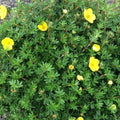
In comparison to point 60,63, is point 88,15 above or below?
above

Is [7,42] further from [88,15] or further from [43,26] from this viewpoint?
[88,15]

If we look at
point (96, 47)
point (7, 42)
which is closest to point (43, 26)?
point (7, 42)

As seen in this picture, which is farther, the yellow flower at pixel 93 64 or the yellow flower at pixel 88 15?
the yellow flower at pixel 88 15

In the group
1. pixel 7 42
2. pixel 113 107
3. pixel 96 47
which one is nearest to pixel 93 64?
pixel 96 47

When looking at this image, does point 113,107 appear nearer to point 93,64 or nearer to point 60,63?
point 93,64

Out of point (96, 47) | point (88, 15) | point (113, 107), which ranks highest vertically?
point (88, 15)

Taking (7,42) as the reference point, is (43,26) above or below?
above

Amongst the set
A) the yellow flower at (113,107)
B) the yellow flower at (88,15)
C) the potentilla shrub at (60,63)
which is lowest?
the yellow flower at (113,107)

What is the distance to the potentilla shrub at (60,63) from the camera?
63.5 inches

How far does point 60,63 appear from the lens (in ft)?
5.33

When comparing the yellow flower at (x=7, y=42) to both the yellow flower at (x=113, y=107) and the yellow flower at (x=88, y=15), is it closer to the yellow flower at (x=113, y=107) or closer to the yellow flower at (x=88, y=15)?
the yellow flower at (x=88, y=15)

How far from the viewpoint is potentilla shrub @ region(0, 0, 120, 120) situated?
161cm

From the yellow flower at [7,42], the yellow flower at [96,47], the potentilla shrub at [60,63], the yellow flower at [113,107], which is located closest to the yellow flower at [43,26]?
the potentilla shrub at [60,63]

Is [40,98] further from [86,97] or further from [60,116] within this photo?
[86,97]
